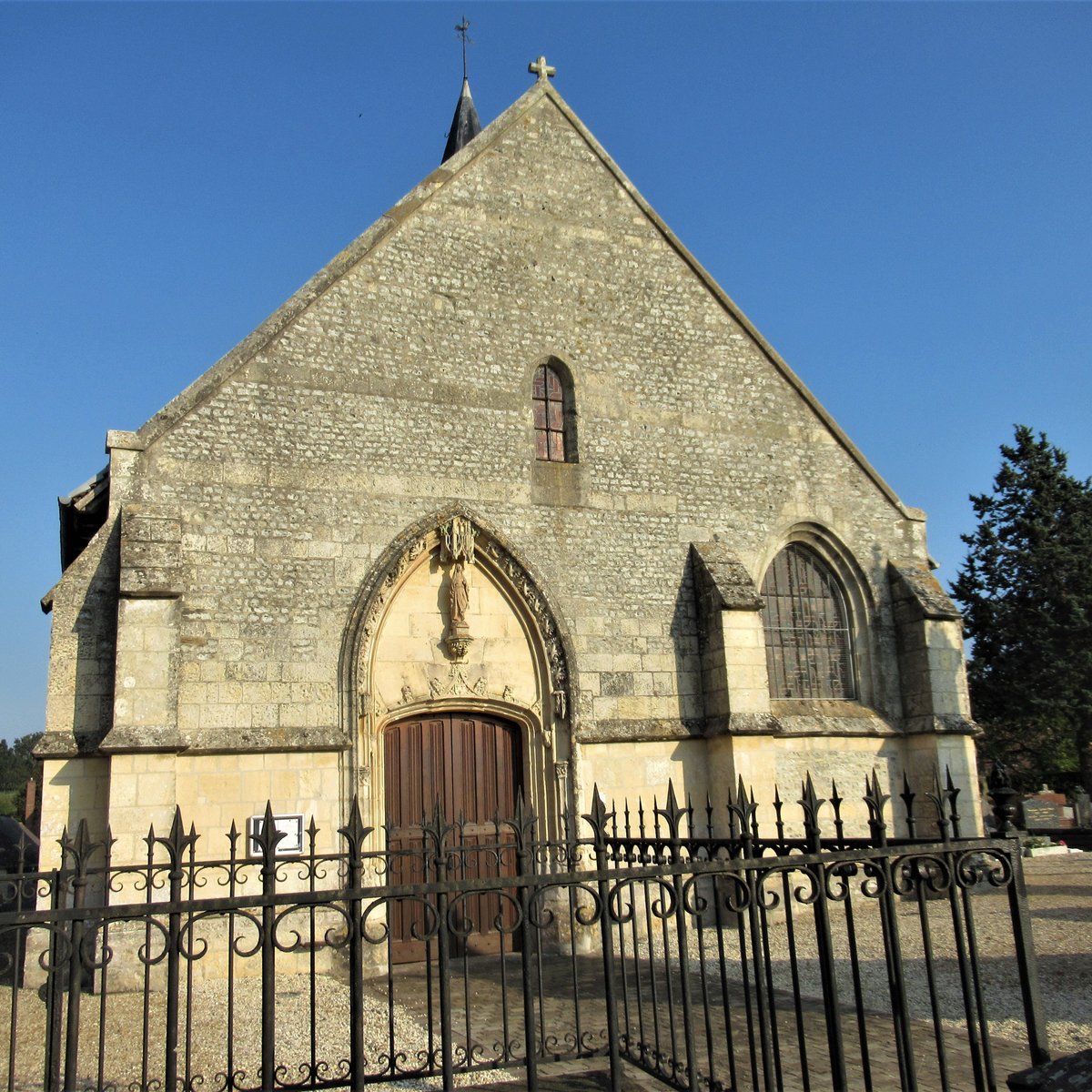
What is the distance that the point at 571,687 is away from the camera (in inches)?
480

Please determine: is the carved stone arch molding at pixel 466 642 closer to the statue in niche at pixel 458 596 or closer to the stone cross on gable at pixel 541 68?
the statue in niche at pixel 458 596

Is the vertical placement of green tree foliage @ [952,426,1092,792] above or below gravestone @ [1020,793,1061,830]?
above

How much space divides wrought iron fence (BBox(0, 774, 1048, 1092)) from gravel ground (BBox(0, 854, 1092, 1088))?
1.6 inches

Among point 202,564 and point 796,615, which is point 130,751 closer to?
point 202,564

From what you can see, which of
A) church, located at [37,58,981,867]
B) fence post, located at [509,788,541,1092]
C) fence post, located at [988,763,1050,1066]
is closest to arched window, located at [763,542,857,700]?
church, located at [37,58,981,867]

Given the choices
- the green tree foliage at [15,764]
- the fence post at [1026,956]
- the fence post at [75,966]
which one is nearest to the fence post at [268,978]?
the fence post at [75,966]

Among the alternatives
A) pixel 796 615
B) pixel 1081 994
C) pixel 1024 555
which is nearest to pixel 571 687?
pixel 796 615

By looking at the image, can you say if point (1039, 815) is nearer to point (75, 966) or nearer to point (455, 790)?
point (455, 790)

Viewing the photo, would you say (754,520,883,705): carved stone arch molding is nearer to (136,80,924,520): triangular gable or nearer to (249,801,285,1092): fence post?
(136,80,924,520): triangular gable

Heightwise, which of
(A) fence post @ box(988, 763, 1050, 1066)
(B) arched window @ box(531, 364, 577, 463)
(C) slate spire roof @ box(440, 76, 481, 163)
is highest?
(C) slate spire roof @ box(440, 76, 481, 163)

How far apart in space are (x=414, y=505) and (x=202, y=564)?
7.96 feet

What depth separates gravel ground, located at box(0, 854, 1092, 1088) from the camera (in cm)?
707

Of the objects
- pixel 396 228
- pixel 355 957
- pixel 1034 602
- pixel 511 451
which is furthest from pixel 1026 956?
pixel 1034 602

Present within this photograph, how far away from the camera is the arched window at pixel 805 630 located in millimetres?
13891
